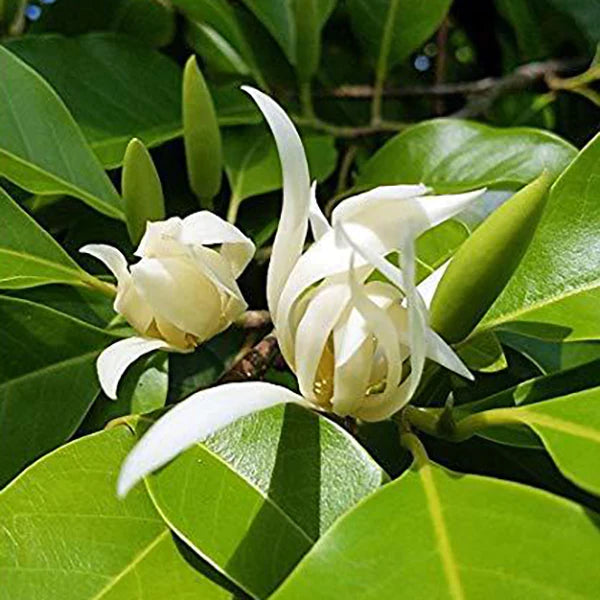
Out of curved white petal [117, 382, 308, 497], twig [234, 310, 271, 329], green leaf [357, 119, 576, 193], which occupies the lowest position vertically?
twig [234, 310, 271, 329]

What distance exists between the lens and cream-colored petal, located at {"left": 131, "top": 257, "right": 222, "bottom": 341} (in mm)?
683

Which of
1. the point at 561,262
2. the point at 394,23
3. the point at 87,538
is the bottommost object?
the point at 87,538

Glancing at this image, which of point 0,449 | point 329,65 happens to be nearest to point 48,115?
point 0,449

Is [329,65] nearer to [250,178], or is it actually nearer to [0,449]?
[250,178]

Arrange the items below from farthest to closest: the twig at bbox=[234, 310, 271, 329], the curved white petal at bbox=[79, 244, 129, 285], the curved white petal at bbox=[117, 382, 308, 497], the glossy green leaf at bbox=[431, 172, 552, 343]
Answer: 1. the twig at bbox=[234, 310, 271, 329]
2. the curved white petal at bbox=[79, 244, 129, 285]
3. the glossy green leaf at bbox=[431, 172, 552, 343]
4. the curved white petal at bbox=[117, 382, 308, 497]

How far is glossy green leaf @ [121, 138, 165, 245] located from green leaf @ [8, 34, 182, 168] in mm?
271

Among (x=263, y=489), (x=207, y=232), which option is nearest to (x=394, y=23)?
(x=207, y=232)

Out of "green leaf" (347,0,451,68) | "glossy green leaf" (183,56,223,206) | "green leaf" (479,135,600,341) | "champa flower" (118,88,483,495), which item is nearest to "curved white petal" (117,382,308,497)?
"champa flower" (118,88,483,495)

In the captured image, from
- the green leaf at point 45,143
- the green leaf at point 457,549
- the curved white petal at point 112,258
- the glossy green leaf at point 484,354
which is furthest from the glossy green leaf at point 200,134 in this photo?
the green leaf at point 457,549

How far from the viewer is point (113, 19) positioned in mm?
1290

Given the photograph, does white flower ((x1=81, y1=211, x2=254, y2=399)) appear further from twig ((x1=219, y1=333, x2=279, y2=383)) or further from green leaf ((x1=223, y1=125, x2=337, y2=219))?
green leaf ((x1=223, y1=125, x2=337, y2=219))

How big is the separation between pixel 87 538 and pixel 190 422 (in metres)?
0.19

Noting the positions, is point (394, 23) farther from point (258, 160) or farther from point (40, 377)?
point (40, 377)

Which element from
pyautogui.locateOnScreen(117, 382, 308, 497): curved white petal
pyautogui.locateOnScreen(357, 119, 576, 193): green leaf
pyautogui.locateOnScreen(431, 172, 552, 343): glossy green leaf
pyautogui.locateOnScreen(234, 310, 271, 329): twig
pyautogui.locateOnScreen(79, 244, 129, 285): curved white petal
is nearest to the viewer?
pyautogui.locateOnScreen(117, 382, 308, 497): curved white petal
